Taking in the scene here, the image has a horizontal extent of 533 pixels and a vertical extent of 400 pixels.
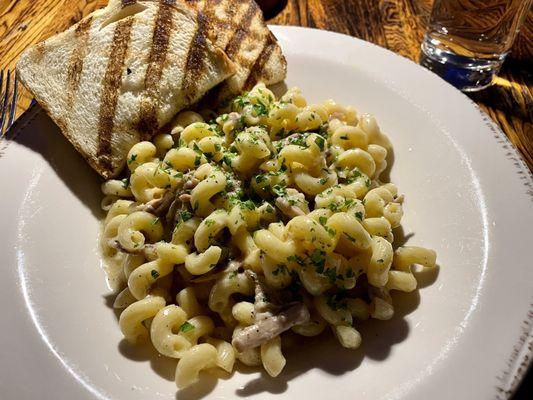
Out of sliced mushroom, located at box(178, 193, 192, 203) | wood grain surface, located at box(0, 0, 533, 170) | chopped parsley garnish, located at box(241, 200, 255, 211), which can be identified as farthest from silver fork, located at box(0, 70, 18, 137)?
chopped parsley garnish, located at box(241, 200, 255, 211)

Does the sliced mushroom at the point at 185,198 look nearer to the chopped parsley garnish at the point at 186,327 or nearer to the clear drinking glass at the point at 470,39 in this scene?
the chopped parsley garnish at the point at 186,327

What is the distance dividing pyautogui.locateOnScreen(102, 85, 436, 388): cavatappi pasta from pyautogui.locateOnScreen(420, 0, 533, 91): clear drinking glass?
37.1 inches

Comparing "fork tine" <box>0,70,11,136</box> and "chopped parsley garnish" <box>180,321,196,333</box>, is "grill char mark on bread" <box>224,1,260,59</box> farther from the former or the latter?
"chopped parsley garnish" <box>180,321,196,333</box>

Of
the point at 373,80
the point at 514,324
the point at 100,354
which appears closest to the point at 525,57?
the point at 373,80

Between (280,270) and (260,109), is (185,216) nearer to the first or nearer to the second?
(280,270)

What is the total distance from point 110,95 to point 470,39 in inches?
66.6

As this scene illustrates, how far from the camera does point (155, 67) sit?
1.78 m

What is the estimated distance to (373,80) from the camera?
2.07m

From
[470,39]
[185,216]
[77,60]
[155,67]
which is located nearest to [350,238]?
[185,216]

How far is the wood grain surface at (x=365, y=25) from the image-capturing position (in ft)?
7.81

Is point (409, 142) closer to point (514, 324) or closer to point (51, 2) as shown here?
point (514, 324)

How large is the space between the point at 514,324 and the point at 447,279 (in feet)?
0.82

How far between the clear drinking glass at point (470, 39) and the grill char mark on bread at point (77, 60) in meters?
1.62

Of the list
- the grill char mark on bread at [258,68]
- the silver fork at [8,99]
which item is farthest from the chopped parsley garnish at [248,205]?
the silver fork at [8,99]
